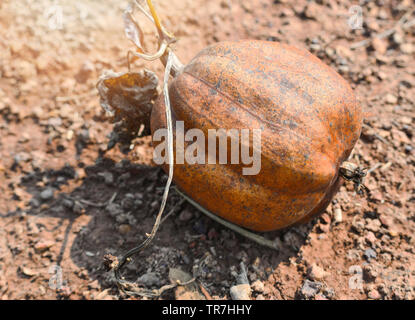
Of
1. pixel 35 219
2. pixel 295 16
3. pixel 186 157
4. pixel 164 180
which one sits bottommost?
pixel 35 219

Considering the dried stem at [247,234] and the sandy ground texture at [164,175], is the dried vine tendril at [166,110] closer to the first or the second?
the sandy ground texture at [164,175]

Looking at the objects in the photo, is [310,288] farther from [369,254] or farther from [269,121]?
[269,121]

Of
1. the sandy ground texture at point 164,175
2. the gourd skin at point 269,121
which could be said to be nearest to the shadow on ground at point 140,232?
the sandy ground texture at point 164,175

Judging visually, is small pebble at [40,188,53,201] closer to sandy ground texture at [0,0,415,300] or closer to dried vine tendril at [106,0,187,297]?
sandy ground texture at [0,0,415,300]

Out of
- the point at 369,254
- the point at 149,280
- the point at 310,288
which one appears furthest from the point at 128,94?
the point at 369,254

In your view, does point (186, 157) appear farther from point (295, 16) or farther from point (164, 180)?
point (295, 16)

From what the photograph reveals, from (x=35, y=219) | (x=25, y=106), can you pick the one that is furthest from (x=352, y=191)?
(x=25, y=106)
